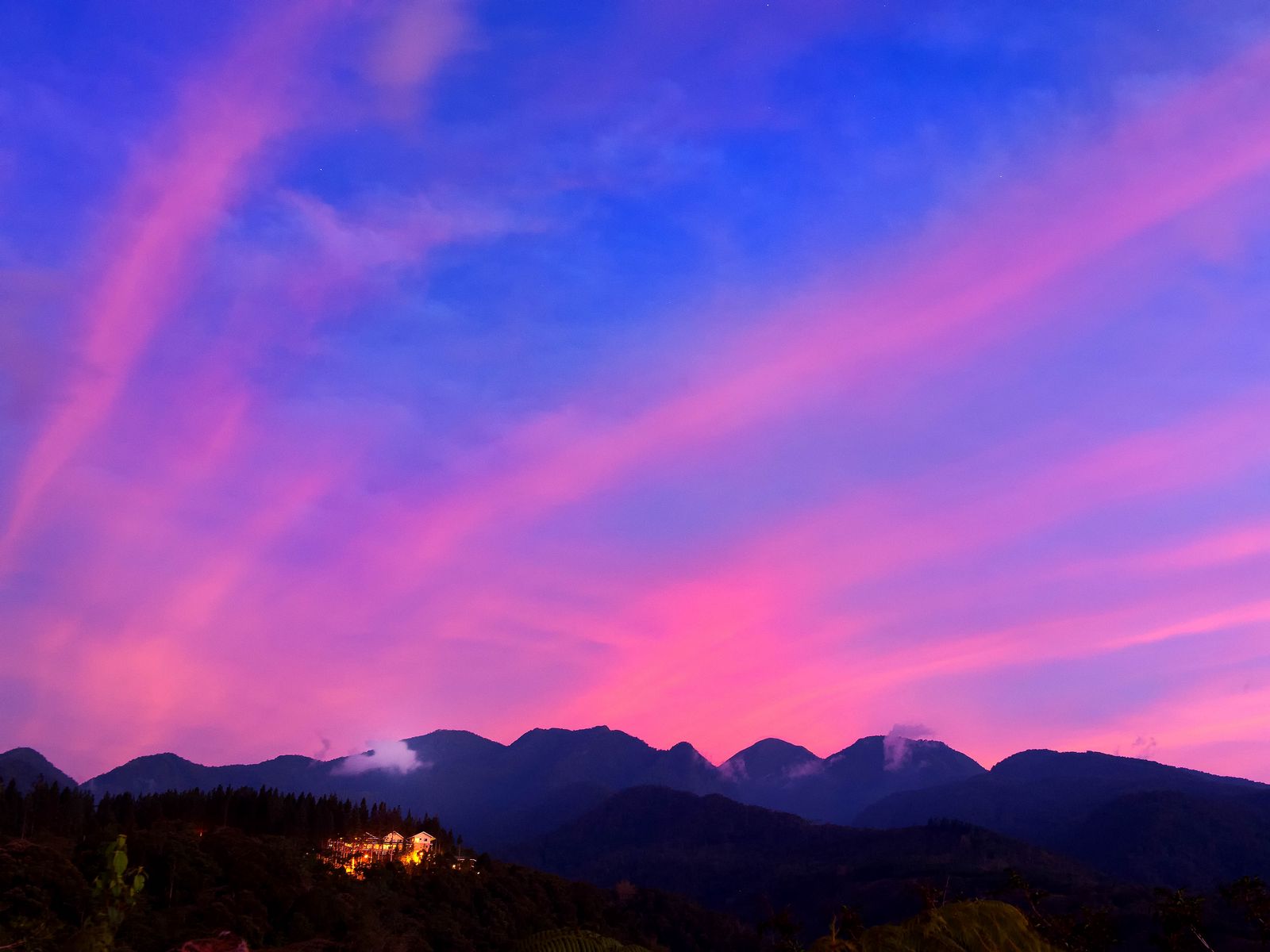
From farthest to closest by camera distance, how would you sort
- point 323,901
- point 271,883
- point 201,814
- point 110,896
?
1. point 201,814
2. point 271,883
3. point 323,901
4. point 110,896

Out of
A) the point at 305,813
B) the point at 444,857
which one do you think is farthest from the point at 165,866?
the point at 444,857

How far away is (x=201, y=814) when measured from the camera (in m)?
151

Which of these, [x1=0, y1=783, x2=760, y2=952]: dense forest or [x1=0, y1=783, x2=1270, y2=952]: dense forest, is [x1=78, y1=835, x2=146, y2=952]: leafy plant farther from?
[x1=0, y1=783, x2=760, y2=952]: dense forest

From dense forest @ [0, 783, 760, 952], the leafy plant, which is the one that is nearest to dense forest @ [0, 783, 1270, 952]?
the leafy plant

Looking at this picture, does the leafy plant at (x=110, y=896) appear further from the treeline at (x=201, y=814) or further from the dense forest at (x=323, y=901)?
the treeline at (x=201, y=814)

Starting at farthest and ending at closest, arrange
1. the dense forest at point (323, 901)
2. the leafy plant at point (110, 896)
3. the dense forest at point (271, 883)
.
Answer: the dense forest at point (271, 883) → the leafy plant at point (110, 896) → the dense forest at point (323, 901)

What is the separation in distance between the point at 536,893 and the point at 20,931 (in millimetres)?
166579

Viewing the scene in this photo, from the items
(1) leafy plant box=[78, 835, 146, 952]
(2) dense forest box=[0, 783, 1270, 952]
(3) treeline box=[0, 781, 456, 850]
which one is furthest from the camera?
(3) treeline box=[0, 781, 456, 850]

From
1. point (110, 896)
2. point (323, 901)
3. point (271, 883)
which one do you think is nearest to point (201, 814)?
point (271, 883)

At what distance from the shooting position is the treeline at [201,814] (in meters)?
127

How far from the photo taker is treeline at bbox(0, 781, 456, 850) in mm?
126938

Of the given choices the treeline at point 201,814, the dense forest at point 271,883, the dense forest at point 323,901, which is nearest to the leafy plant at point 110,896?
the dense forest at point 323,901

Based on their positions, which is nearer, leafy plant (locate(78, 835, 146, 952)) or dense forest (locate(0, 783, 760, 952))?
leafy plant (locate(78, 835, 146, 952))

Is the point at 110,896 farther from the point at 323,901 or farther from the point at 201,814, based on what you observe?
the point at 201,814
